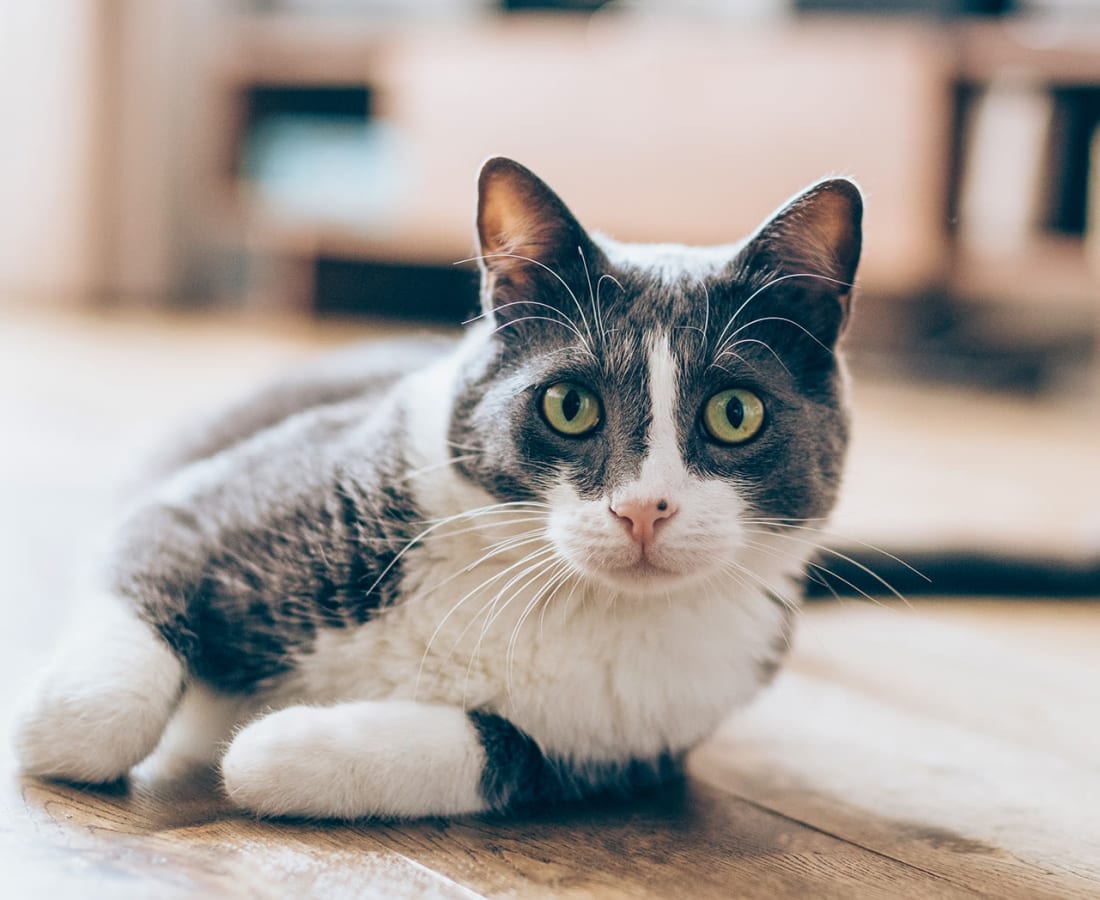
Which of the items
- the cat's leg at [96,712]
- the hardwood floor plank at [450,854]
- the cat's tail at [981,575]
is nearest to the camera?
the hardwood floor plank at [450,854]

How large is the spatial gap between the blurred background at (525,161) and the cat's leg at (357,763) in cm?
185

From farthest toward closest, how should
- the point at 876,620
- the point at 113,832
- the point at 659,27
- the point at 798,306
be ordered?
the point at 659,27
the point at 876,620
the point at 798,306
the point at 113,832

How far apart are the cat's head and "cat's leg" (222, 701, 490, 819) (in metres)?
0.18

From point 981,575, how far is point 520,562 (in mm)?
1139

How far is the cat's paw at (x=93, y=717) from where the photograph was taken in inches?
37.3

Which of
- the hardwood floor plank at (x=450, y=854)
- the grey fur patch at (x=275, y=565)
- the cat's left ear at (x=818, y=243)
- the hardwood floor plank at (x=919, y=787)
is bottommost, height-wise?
the hardwood floor plank at (x=919, y=787)

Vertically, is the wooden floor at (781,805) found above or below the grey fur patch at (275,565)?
below

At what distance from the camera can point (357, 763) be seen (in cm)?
94

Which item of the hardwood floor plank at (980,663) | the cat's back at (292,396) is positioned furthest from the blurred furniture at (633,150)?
the cat's back at (292,396)

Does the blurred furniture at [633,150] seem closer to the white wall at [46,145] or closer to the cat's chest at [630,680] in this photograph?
the white wall at [46,145]

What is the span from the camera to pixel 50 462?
226 cm

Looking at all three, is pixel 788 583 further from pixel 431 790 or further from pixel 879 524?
pixel 879 524

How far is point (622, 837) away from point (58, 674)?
47 cm

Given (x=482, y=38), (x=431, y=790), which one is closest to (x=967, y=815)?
(x=431, y=790)
